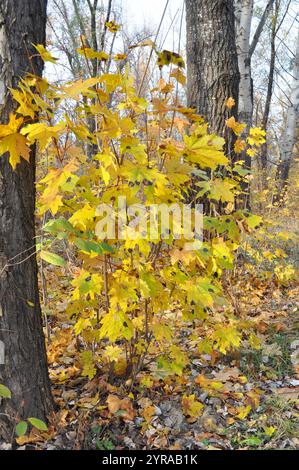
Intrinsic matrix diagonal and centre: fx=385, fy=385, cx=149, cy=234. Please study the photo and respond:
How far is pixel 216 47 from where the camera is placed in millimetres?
3686

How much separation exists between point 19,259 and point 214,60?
2903mm

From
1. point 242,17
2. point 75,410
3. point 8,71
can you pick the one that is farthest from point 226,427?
point 242,17

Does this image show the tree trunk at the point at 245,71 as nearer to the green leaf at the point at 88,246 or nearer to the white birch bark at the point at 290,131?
the white birch bark at the point at 290,131

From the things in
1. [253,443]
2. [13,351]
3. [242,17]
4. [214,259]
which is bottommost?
[253,443]

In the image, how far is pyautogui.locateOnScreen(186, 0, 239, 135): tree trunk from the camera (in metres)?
3.66

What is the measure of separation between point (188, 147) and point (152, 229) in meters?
0.35

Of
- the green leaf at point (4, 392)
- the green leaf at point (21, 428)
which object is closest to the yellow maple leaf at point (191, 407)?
the green leaf at point (21, 428)

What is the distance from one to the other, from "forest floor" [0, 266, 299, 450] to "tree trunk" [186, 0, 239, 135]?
7.03 feet

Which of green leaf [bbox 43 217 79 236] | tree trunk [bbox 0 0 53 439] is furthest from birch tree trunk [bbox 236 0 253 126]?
green leaf [bbox 43 217 79 236]

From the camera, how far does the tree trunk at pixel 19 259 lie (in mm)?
1636

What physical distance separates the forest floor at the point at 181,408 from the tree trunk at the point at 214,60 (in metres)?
2.14

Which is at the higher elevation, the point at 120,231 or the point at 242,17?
the point at 242,17

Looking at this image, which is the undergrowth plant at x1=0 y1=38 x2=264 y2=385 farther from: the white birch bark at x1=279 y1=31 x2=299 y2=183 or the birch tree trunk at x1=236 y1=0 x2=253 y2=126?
the white birch bark at x1=279 y1=31 x2=299 y2=183

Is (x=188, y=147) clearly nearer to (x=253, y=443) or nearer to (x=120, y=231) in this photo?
(x=120, y=231)
